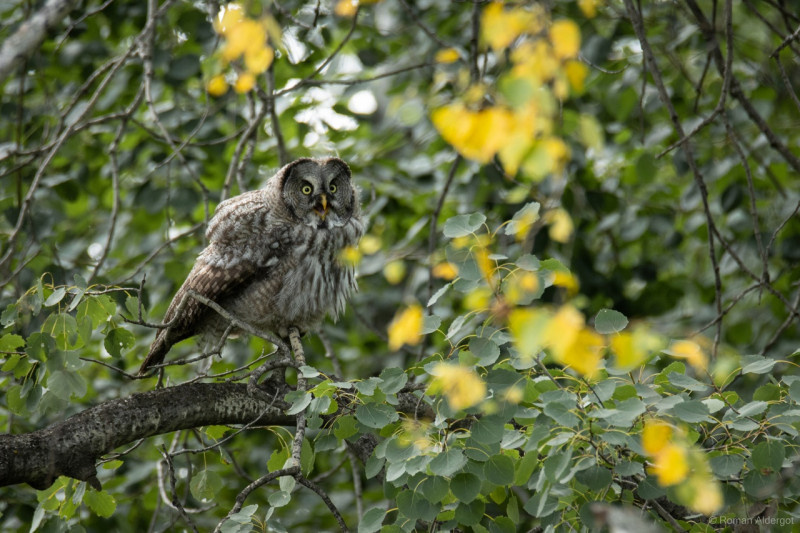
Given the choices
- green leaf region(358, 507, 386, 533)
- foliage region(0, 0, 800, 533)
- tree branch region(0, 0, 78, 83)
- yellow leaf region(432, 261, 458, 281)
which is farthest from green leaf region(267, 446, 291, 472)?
tree branch region(0, 0, 78, 83)

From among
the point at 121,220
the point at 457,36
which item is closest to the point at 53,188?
the point at 121,220

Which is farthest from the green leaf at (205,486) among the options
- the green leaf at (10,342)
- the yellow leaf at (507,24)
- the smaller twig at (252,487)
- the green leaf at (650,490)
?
the yellow leaf at (507,24)

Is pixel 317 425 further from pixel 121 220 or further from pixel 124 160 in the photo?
pixel 121 220

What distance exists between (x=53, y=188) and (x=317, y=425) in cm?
269

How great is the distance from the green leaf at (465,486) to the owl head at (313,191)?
2.02 metres

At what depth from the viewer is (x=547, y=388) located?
2225mm

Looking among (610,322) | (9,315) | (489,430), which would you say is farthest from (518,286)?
(9,315)

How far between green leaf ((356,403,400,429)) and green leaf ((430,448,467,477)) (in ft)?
0.87

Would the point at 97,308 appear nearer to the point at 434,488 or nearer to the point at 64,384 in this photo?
the point at 64,384

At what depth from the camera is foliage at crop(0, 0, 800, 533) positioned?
→ 201 centimetres

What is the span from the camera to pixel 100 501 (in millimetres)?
2787

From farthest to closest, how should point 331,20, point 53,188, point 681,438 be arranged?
point 331,20, point 53,188, point 681,438

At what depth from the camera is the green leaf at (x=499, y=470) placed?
7.29ft

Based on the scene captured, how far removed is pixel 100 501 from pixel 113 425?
37 centimetres
